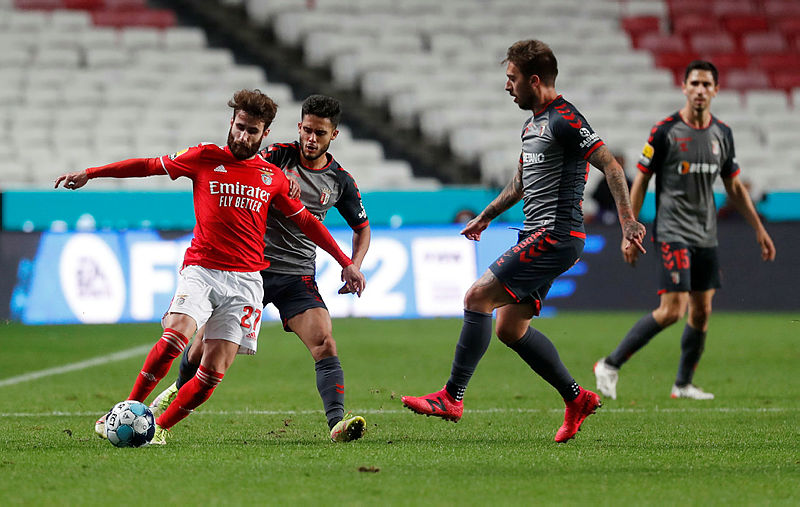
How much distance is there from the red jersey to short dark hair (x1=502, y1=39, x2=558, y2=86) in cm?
128

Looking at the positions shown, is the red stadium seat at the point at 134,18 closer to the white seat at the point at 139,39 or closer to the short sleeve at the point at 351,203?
the white seat at the point at 139,39

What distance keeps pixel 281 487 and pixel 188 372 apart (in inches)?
69.5

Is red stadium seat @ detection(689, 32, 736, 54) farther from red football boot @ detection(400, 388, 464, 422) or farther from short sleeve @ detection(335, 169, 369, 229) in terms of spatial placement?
red football boot @ detection(400, 388, 464, 422)

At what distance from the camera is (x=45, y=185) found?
1512 centimetres

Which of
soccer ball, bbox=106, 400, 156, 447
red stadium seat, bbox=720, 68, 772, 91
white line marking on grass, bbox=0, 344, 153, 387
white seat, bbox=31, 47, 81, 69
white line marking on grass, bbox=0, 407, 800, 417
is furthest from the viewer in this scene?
red stadium seat, bbox=720, 68, 772, 91

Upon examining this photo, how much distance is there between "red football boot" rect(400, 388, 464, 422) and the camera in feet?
18.0

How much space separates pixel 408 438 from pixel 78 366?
175 inches

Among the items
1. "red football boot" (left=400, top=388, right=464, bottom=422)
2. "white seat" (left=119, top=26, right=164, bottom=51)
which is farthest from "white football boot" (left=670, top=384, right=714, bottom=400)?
"white seat" (left=119, top=26, right=164, bottom=51)

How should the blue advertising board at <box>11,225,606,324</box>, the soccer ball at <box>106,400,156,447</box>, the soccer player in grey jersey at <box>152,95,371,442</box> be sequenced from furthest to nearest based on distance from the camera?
the blue advertising board at <box>11,225,606,324</box> < the soccer player in grey jersey at <box>152,95,371,442</box> < the soccer ball at <box>106,400,156,447</box>

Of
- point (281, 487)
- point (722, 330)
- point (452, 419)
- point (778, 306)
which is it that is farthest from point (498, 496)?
point (778, 306)

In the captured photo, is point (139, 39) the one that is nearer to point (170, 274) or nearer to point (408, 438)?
point (170, 274)

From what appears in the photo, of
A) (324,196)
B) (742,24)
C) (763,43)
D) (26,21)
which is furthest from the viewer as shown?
(742,24)

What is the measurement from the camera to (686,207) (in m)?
7.45

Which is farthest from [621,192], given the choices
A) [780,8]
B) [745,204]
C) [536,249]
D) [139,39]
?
[780,8]
